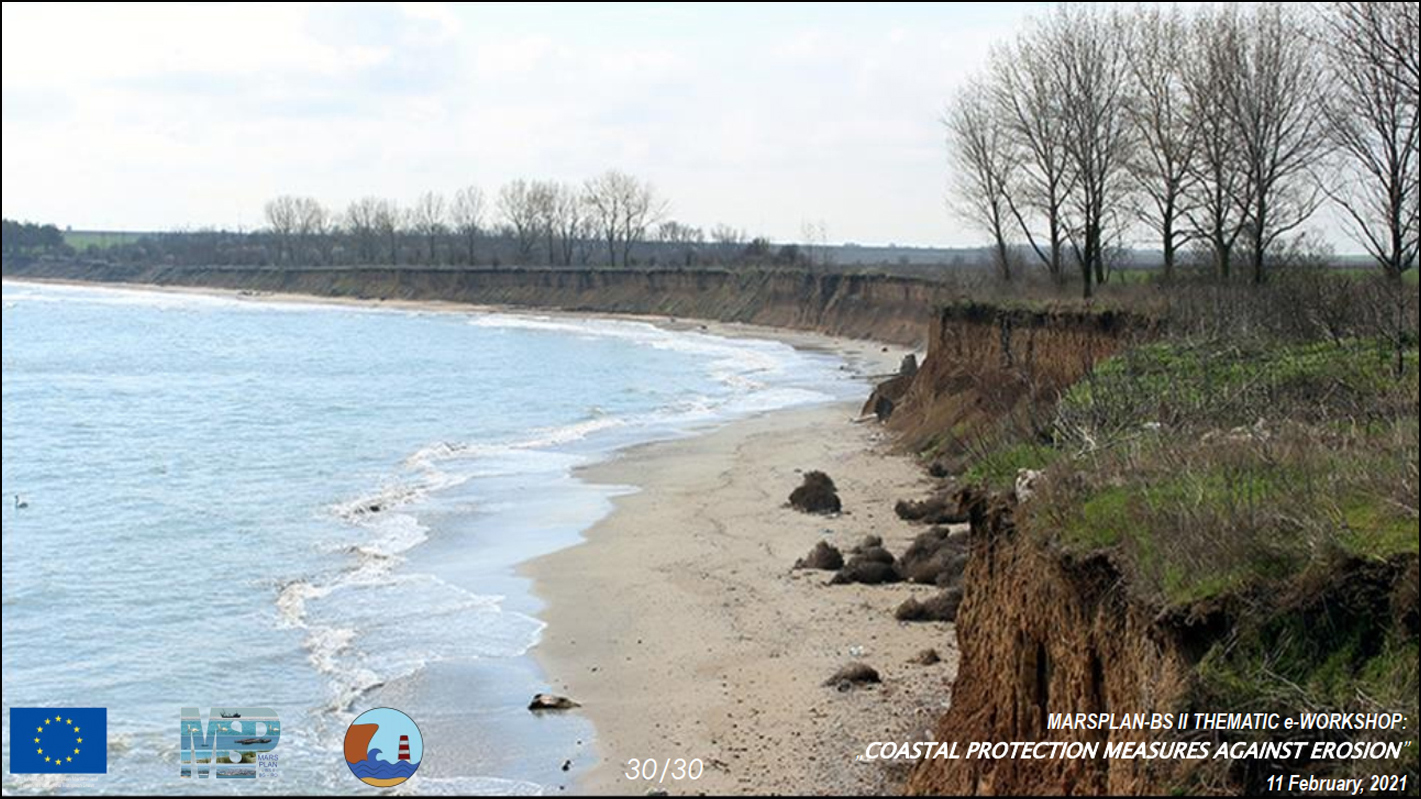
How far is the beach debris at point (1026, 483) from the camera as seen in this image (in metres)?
14.3

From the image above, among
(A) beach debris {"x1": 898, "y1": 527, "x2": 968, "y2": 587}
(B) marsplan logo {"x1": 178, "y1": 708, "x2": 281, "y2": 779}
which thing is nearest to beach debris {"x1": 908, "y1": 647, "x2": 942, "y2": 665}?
(A) beach debris {"x1": 898, "y1": 527, "x2": 968, "y2": 587}

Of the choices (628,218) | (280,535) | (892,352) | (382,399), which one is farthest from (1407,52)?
(628,218)

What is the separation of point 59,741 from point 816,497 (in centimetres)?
1800

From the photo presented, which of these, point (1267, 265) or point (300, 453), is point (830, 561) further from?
point (300, 453)

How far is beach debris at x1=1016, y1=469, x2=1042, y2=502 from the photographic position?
14.3 metres

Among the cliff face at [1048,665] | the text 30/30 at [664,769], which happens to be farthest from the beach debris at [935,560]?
the text 30/30 at [664,769]

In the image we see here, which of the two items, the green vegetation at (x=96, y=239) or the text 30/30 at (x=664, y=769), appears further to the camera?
the green vegetation at (x=96, y=239)

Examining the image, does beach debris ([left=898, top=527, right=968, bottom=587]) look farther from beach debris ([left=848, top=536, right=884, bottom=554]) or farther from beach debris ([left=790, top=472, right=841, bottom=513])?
beach debris ([left=790, top=472, right=841, bottom=513])

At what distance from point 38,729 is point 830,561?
1305 centimetres

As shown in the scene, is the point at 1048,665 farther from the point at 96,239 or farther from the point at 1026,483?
the point at 96,239

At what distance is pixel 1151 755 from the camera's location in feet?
35.0

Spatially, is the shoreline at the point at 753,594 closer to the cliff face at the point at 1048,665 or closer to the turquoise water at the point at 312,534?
the turquoise water at the point at 312,534

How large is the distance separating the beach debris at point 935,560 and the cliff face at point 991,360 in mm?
8879

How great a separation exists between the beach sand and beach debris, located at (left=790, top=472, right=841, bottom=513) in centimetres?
39
